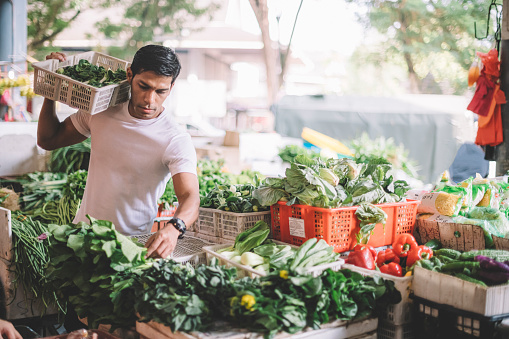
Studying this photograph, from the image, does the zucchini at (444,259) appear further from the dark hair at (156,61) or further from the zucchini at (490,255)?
the dark hair at (156,61)

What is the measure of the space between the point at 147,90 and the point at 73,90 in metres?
0.49

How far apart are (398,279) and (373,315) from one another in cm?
24

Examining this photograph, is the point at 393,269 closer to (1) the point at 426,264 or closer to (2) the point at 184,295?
(1) the point at 426,264

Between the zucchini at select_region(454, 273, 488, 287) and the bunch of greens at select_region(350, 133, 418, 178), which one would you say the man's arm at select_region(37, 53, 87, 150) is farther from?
the bunch of greens at select_region(350, 133, 418, 178)

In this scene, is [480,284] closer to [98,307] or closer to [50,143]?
[98,307]

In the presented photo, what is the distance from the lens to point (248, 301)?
222cm

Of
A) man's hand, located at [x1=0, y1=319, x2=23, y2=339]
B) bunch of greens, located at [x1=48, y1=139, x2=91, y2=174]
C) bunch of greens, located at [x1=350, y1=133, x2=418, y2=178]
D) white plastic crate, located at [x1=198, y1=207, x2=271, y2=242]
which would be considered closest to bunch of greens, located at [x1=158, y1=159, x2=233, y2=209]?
bunch of greens, located at [x1=48, y1=139, x2=91, y2=174]

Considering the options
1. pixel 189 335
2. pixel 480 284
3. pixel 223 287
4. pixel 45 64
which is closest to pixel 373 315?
pixel 480 284

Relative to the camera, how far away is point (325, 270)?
102 inches

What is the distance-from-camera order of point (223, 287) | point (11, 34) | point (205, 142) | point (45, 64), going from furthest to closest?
1. point (205, 142)
2. point (11, 34)
3. point (45, 64)
4. point (223, 287)

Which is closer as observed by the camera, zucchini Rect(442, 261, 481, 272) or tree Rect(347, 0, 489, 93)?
zucchini Rect(442, 261, 481, 272)

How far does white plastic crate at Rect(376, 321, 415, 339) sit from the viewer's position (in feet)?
8.73

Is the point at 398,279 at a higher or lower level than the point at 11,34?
lower

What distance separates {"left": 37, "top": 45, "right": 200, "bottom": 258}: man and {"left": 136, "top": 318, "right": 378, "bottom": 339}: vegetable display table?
2.36 ft
